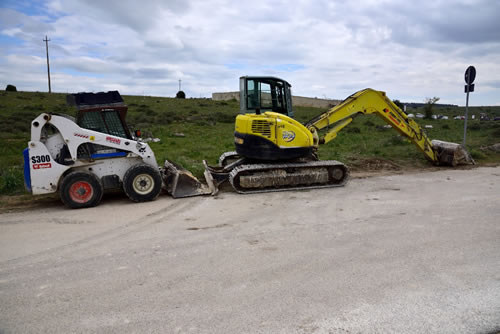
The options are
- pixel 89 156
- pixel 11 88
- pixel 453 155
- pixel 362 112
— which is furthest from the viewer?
pixel 11 88

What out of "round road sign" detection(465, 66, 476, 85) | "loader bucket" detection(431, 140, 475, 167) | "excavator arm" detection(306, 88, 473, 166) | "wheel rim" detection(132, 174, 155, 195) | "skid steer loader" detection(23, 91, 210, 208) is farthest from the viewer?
"round road sign" detection(465, 66, 476, 85)

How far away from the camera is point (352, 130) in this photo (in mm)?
25219

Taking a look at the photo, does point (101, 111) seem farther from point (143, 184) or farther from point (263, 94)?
point (263, 94)

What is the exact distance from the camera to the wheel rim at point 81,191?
796 centimetres

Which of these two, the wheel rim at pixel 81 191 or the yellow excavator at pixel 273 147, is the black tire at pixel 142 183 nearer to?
the wheel rim at pixel 81 191

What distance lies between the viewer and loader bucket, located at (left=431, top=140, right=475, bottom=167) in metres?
12.7

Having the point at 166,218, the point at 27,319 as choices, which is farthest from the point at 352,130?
the point at 27,319

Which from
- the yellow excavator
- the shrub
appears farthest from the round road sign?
the shrub

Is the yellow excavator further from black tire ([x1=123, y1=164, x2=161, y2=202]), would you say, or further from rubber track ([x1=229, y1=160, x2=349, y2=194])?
black tire ([x1=123, y1=164, x2=161, y2=202])

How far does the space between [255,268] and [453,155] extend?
10.5 metres

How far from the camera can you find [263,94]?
9891 mm

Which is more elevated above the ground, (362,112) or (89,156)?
(362,112)

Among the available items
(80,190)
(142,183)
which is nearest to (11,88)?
(80,190)

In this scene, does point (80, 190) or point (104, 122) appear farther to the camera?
point (104, 122)
